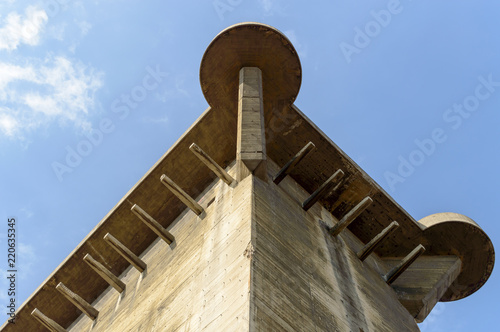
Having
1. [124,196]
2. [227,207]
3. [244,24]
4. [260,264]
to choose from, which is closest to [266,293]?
[260,264]

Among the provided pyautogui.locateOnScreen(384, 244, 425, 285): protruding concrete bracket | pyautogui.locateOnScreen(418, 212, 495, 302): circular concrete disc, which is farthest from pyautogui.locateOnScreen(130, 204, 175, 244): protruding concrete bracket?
pyautogui.locateOnScreen(418, 212, 495, 302): circular concrete disc

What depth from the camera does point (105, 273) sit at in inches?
431

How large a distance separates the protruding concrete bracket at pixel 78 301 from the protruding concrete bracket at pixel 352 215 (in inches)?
194

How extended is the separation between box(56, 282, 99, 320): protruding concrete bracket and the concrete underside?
18cm

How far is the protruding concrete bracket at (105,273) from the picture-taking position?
10.9 m

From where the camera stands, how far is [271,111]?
1180 cm

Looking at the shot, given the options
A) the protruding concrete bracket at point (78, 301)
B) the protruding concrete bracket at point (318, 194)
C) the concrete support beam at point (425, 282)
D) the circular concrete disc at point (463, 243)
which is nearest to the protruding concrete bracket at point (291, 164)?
the protruding concrete bracket at point (318, 194)

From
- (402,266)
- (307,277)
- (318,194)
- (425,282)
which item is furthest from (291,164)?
(425,282)

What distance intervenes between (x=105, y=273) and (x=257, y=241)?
4.89m

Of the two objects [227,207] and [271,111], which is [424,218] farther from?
[227,207]

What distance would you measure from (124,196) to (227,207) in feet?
13.5

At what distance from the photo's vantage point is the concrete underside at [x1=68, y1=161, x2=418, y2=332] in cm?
623

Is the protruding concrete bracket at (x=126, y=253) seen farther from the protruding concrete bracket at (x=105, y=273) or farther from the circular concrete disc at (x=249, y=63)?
the circular concrete disc at (x=249, y=63)

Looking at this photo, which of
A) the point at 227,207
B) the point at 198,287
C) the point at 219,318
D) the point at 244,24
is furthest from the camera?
the point at 244,24
